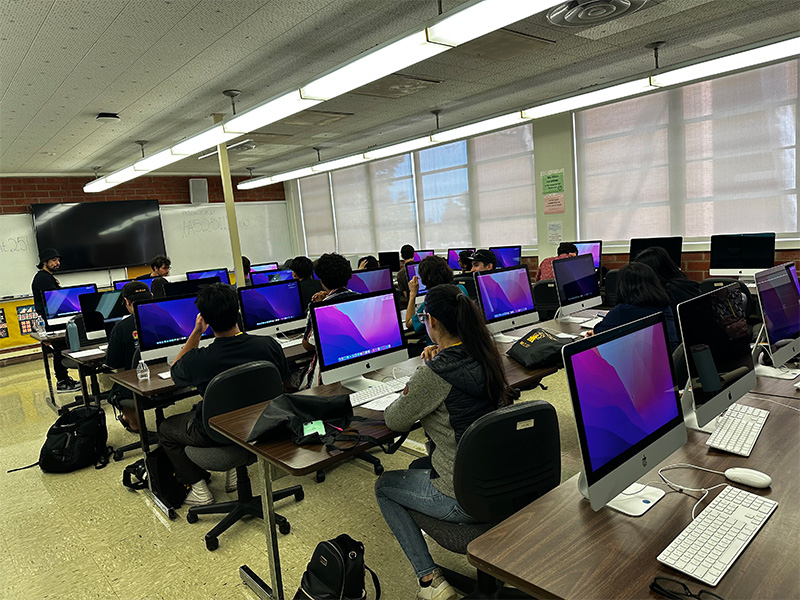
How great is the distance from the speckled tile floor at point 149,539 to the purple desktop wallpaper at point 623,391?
974 millimetres

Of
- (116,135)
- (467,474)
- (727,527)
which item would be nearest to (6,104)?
(116,135)

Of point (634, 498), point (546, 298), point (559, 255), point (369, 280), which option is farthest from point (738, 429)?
point (559, 255)

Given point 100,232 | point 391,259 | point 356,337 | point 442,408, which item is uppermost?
point 100,232

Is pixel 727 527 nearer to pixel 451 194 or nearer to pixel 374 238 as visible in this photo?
pixel 451 194

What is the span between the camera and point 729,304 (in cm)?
189

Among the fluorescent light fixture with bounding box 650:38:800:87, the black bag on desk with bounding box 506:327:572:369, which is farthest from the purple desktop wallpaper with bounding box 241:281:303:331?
the fluorescent light fixture with bounding box 650:38:800:87

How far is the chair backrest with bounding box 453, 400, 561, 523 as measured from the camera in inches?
63.3

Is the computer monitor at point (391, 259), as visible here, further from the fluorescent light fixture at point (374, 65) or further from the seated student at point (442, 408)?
the seated student at point (442, 408)

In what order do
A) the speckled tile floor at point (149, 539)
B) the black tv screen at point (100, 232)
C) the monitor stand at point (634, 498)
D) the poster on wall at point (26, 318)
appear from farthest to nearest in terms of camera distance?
the black tv screen at point (100, 232)
the poster on wall at point (26, 318)
the speckled tile floor at point (149, 539)
the monitor stand at point (634, 498)

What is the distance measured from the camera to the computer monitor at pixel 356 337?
2580mm

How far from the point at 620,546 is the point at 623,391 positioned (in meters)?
0.36

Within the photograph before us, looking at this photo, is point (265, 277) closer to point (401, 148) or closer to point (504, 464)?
point (401, 148)

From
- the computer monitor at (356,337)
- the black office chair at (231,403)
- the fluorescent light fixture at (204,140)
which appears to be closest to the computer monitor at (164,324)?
the black office chair at (231,403)

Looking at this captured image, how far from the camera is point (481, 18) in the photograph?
271 centimetres
